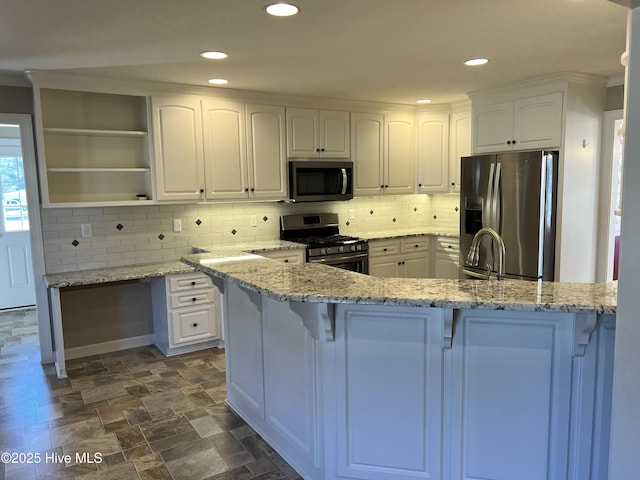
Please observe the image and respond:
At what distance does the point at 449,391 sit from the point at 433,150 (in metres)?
4.00

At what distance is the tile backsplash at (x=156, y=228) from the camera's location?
4078 mm

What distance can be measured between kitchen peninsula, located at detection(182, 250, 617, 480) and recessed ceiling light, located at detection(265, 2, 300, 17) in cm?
129

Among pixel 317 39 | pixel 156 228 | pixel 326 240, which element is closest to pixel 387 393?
pixel 317 39

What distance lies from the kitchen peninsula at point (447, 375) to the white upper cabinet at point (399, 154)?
3340 mm

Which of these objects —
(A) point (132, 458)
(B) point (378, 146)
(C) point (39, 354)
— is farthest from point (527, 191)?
(C) point (39, 354)

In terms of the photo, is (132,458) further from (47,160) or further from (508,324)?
(47,160)

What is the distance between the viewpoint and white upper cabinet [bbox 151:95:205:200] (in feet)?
13.5

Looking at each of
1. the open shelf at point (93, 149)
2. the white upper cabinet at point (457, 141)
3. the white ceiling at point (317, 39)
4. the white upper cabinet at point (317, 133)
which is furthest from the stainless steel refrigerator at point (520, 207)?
the open shelf at point (93, 149)

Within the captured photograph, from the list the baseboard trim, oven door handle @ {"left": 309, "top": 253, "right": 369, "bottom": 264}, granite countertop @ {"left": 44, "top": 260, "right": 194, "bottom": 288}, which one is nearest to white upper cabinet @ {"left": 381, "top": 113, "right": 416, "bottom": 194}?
oven door handle @ {"left": 309, "top": 253, "right": 369, "bottom": 264}

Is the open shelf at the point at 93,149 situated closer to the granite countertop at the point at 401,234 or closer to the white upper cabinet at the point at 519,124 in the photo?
the granite countertop at the point at 401,234

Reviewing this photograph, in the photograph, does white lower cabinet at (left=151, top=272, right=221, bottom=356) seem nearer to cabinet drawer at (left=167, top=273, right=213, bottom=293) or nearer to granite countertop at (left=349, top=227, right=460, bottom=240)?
cabinet drawer at (left=167, top=273, right=213, bottom=293)

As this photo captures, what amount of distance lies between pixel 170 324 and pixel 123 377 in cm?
58

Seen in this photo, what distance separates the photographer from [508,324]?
1.94 metres

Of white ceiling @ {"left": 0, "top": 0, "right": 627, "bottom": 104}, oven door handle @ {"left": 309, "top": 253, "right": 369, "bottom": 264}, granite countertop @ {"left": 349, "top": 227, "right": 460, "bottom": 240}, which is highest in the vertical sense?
white ceiling @ {"left": 0, "top": 0, "right": 627, "bottom": 104}
